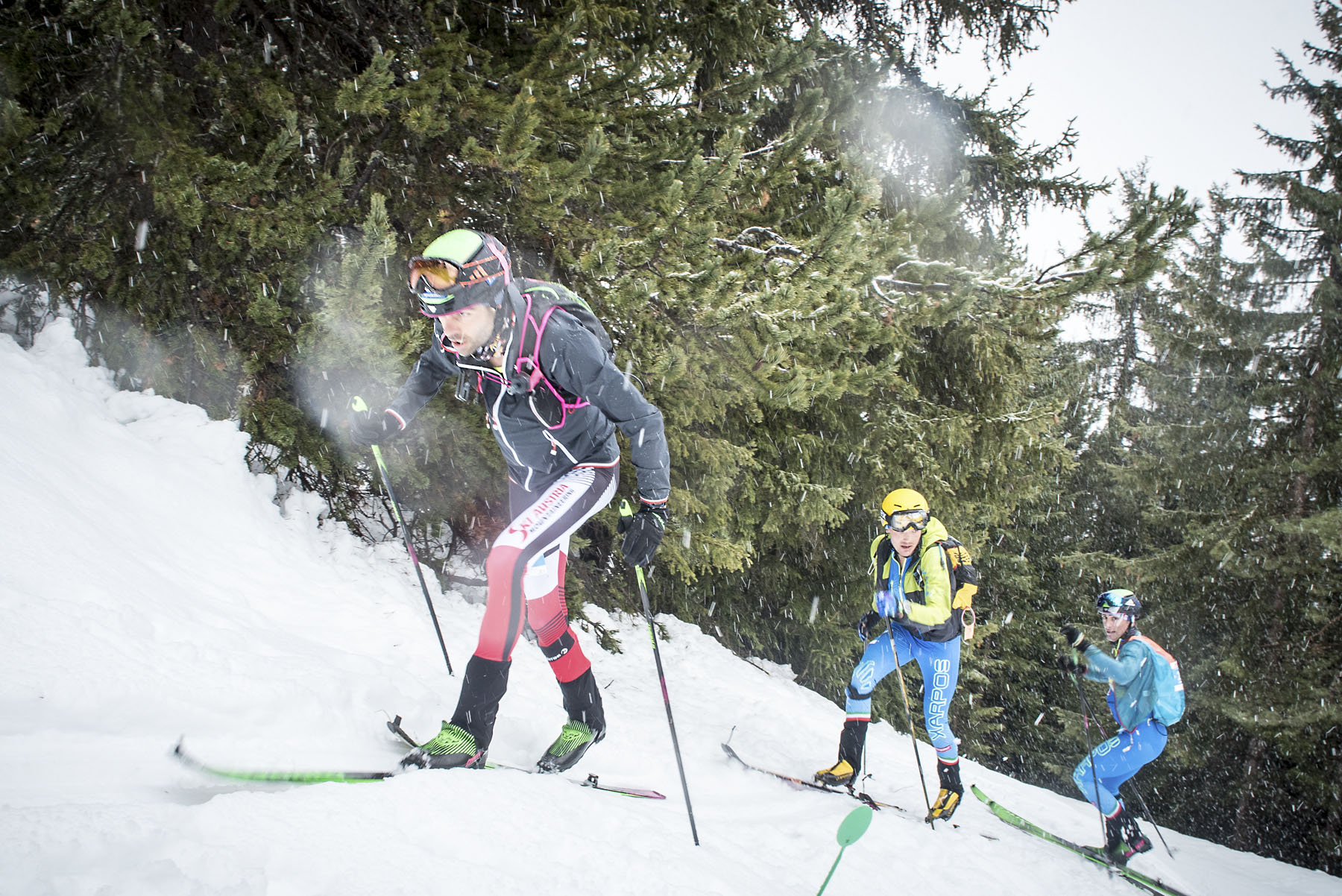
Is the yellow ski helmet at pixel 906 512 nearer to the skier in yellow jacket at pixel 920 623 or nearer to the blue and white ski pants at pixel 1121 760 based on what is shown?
the skier in yellow jacket at pixel 920 623

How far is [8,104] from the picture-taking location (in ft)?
14.7

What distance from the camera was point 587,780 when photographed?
4.02 metres

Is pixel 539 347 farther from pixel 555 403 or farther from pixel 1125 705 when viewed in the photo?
pixel 1125 705

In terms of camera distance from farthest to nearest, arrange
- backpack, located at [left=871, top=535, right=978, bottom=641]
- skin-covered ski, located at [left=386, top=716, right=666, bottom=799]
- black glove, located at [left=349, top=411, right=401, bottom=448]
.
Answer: backpack, located at [left=871, top=535, right=978, bottom=641] → black glove, located at [left=349, top=411, right=401, bottom=448] → skin-covered ski, located at [left=386, top=716, right=666, bottom=799]

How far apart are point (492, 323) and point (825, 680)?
1189 cm

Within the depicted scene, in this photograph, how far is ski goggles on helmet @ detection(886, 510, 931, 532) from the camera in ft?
18.9

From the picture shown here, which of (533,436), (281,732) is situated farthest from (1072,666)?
(281,732)

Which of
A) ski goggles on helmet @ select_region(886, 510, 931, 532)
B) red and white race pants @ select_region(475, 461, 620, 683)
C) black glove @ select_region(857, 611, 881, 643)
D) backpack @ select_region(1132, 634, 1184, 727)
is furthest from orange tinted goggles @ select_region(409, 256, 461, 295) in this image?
backpack @ select_region(1132, 634, 1184, 727)

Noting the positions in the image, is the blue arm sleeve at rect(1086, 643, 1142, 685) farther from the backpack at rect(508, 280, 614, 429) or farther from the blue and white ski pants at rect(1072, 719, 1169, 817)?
the backpack at rect(508, 280, 614, 429)

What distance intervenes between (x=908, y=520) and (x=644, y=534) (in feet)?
9.71

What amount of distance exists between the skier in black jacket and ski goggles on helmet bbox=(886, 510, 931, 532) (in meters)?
2.77

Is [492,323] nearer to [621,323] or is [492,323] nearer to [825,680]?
[621,323]

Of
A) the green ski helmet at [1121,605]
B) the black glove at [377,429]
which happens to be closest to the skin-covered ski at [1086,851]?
the green ski helmet at [1121,605]

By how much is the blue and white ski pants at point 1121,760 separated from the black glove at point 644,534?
4.93 meters
